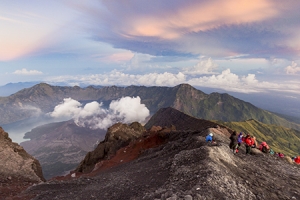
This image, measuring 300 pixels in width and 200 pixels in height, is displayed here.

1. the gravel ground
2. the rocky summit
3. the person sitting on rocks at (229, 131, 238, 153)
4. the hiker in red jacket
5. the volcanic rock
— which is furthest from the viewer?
the volcanic rock

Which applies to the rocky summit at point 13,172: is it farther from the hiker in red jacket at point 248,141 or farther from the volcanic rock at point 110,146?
the hiker in red jacket at point 248,141

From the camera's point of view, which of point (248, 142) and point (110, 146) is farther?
point (110, 146)

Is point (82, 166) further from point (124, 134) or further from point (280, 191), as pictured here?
point (280, 191)

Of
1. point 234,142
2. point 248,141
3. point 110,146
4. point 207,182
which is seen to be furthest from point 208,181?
point 110,146

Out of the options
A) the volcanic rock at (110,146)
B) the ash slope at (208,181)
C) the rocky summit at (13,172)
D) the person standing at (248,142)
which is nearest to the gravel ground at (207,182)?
the ash slope at (208,181)

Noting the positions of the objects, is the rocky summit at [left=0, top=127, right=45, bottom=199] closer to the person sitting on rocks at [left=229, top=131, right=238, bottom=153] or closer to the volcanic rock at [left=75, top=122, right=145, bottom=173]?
the volcanic rock at [left=75, top=122, right=145, bottom=173]

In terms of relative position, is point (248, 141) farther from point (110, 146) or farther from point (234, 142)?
point (110, 146)

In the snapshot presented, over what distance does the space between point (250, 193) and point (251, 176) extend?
552 centimetres

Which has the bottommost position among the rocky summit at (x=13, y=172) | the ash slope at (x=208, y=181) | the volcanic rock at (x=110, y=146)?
the volcanic rock at (x=110, y=146)

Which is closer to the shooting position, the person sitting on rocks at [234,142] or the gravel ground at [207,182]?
the gravel ground at [207,182]

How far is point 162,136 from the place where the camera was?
75.7 meters

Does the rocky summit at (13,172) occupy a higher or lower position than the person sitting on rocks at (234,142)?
lower

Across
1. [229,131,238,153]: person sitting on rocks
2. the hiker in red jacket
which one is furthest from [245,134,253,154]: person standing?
[229,131,238,153]: person sitting on rocks

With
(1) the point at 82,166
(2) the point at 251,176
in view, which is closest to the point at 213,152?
(2) the point at 251,176
